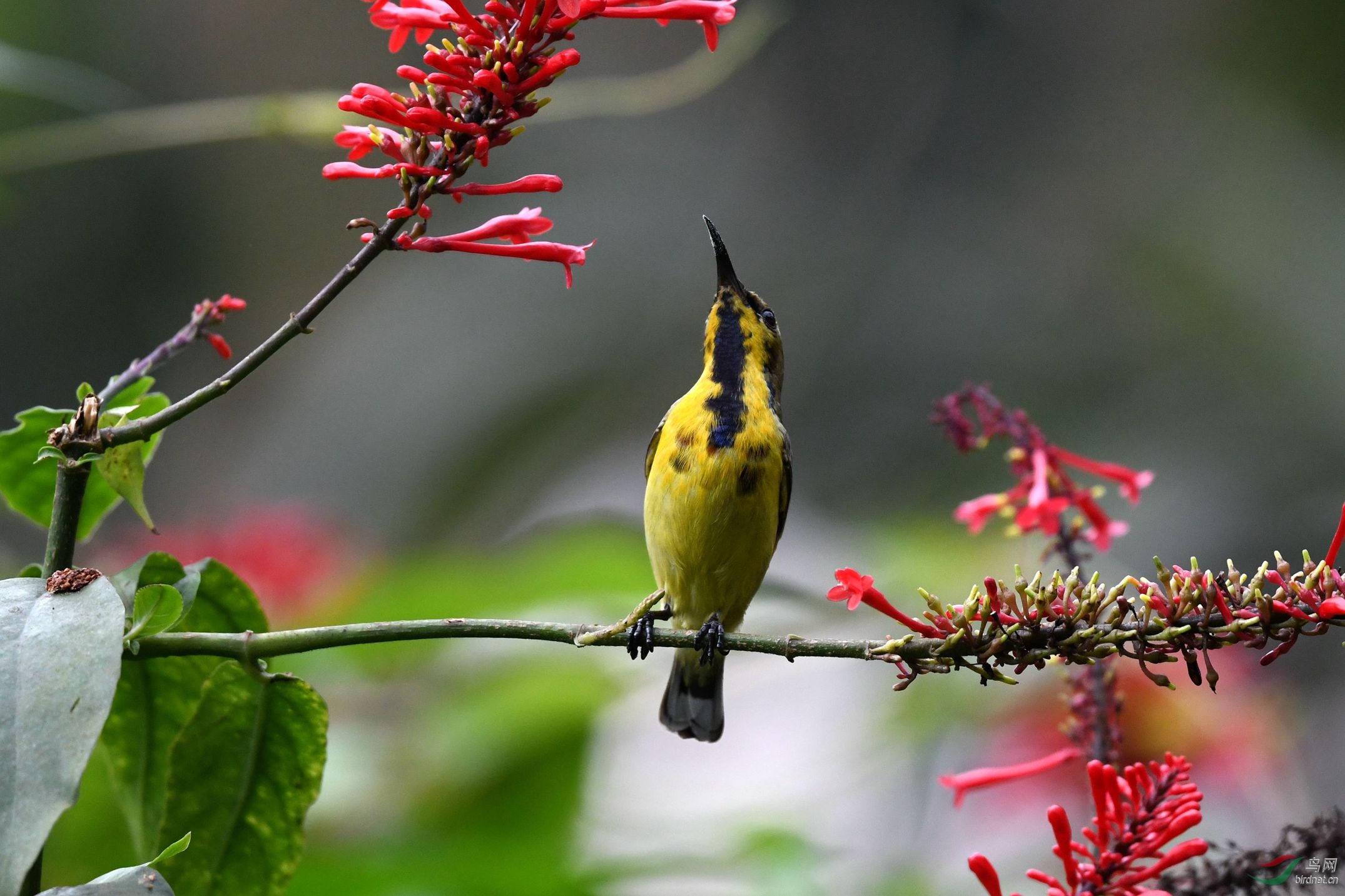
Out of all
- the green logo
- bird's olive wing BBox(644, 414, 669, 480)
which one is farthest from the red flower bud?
bird's olive wing BBox(644, 414, 669, 480)

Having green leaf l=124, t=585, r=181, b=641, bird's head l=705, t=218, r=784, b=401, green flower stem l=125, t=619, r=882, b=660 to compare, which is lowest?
green flower stem l=125, t=619, r=882, b=660

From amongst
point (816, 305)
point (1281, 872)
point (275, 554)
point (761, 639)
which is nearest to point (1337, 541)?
point (1281, 872)

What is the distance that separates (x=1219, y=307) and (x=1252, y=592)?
5067 millimetres

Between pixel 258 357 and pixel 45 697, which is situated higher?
pixel 258 357

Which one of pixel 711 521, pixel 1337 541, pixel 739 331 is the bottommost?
pixel 1337 541

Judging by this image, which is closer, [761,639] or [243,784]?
[761,639]

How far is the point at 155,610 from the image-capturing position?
955 millimetres

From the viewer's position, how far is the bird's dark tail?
2.61 m

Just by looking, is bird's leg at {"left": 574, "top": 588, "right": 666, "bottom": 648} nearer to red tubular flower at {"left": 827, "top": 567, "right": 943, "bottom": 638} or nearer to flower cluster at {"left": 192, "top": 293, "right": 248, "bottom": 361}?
red tubular flower at {"left": 827, "top": 567, "right": 943, "bottom": 638}

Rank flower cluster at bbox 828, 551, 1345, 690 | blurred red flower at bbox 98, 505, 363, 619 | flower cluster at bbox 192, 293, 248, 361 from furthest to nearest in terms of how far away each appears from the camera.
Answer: blurred red flower at bbox 98, 505, 363, 619 → flower cluster at bbox 192, 293, 248, 361 → flower cluster at bbox 828, 551, 1345, 690

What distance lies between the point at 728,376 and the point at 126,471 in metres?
1.57

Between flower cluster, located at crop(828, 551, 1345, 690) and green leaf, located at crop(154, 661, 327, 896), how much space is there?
526 millimetres

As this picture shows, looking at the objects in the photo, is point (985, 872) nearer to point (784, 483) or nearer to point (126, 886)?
point (126, 886)

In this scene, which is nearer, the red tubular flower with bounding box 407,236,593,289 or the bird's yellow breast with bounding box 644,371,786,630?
the red tubular flower with bounding box 407,236,593,289
